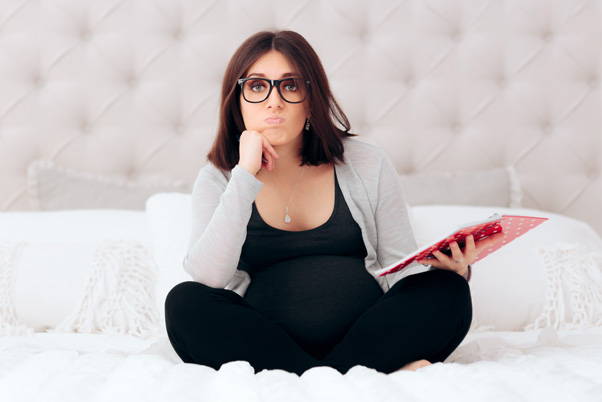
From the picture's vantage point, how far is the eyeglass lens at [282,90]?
48.6 inches

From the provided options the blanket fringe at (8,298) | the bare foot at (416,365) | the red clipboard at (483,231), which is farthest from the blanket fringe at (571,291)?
the blanket fringe at (8,298)

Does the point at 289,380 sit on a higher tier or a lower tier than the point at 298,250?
lower

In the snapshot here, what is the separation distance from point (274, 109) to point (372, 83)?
80 centimetres

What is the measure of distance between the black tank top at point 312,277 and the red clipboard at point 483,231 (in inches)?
5.3

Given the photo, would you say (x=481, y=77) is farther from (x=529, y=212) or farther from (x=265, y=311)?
(x=265, y=311)


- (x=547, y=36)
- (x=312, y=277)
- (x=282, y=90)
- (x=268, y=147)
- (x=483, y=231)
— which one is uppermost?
(x=547, y=36)

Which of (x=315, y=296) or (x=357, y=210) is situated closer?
(x=315, y=296)

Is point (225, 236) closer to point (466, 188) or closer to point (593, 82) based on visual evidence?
point (466, 188)

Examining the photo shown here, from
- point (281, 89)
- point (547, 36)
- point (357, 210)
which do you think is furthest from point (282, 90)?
point (547, 36)

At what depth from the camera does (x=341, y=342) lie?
3.52ft

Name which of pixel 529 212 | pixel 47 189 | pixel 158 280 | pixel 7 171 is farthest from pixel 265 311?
pixel 7 171

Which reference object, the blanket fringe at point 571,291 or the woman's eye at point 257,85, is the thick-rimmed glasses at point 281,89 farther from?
Result: the blanket fringe at point 571,291

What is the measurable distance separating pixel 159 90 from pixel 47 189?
43 centimetres

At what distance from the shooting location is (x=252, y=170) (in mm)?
1198
